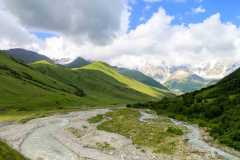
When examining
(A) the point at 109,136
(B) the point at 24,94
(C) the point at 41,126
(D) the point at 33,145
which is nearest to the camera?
(D) the point at 33,145

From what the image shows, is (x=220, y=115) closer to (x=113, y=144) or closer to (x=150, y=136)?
(x=150, y=136)

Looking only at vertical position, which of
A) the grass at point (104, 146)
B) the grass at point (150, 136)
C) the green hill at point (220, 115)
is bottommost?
the grass at point (104, 146)

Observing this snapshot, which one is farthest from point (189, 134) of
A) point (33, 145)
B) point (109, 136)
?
point (33, 145)

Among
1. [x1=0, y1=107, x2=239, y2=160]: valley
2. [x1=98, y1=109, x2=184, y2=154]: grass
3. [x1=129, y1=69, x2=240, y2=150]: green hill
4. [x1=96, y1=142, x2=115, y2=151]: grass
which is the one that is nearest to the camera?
[x1=0, y1=107, x2=239, y2=160]: valley

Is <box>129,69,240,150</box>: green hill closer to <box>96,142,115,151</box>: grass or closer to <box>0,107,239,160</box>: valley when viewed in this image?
<box>0,107,239,160</box>: valley

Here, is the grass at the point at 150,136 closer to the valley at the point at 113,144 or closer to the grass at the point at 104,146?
the valley at the point at 113,144

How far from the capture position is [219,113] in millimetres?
90875

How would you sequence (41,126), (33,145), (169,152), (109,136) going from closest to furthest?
(169,152) < (33,145) < (109,136) < (41,126)

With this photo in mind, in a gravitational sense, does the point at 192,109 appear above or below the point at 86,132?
above

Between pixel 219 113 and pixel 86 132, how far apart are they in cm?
3932

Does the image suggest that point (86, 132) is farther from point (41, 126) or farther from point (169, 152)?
point (169, 152)

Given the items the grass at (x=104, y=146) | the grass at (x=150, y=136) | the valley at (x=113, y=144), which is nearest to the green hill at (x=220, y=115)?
the valley at (x=113, y=144)

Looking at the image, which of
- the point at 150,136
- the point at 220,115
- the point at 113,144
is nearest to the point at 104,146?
the point at 113,144

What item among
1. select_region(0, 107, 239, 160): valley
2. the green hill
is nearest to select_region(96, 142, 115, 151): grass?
select_region(0, 107, 239, 160): valley
